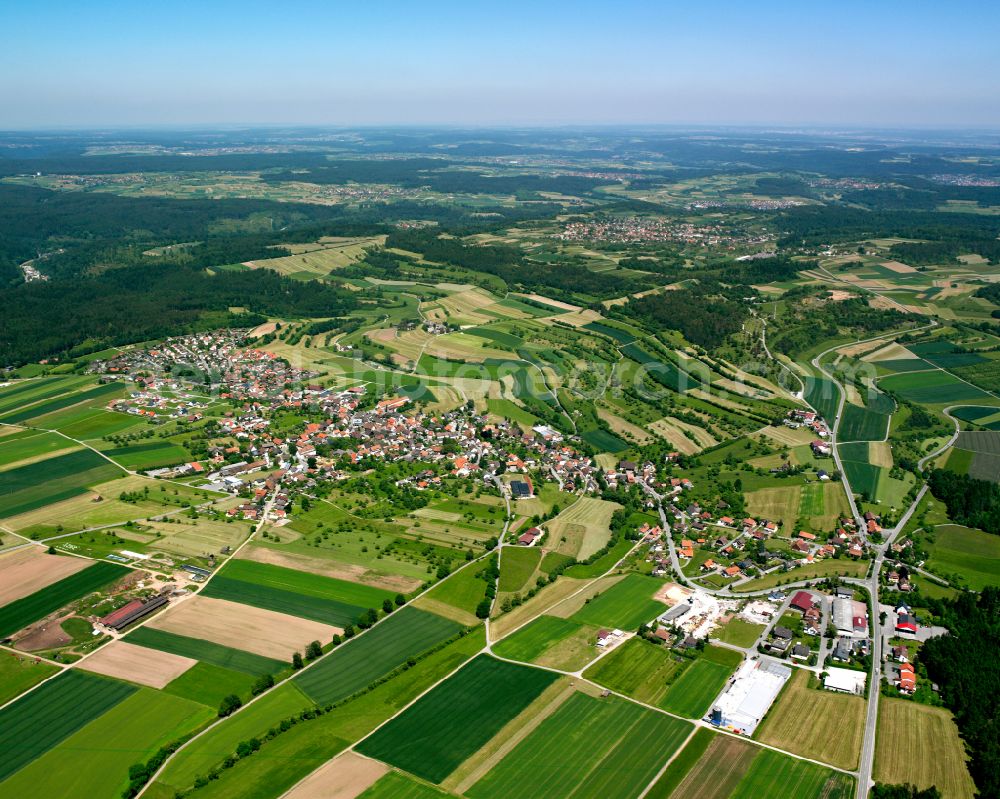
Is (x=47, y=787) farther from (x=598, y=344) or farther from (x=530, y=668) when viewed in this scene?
(x=598, y=344)

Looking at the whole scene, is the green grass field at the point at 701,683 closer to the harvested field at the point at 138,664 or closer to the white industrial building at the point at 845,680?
the white industrial building at the point at 845,680

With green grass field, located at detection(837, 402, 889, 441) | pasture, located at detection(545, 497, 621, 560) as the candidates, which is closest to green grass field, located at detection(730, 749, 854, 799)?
pasture, located at detection(545, 497, 621, 560)

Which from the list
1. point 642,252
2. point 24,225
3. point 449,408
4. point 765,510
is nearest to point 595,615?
point 765,510

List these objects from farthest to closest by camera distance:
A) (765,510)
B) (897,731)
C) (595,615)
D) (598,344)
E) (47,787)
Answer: (598,344) → (765,510) → (595,615) → (897,731) → (47,787)

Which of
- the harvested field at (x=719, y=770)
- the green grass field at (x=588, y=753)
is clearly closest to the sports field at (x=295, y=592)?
the green grass field at (x=588, y=753)

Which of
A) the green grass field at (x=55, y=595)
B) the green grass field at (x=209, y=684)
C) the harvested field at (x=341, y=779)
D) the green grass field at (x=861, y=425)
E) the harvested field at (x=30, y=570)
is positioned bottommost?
the harvested field at (x=341, y=779)

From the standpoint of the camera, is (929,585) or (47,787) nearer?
(47,787)

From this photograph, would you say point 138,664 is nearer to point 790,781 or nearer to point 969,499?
point 790,781
